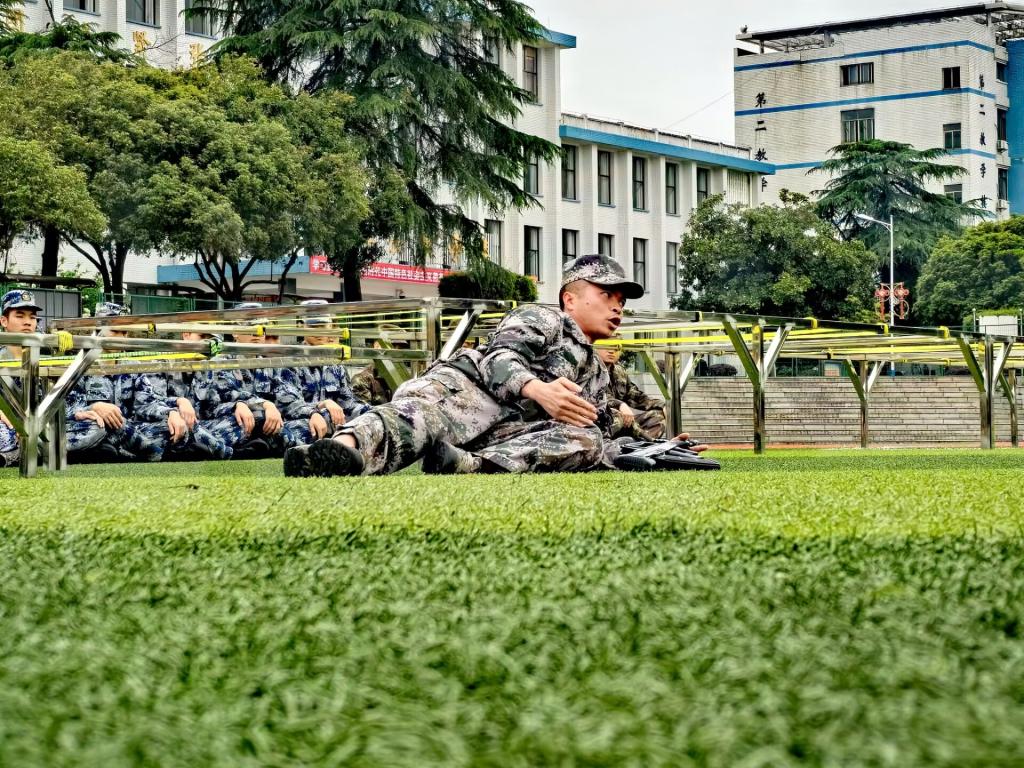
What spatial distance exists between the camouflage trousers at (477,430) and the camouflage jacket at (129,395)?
15.7ft

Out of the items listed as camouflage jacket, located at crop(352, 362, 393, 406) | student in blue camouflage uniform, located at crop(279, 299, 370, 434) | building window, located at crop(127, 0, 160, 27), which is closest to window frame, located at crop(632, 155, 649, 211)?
building window, located at crop(127, 0, 160, 27)

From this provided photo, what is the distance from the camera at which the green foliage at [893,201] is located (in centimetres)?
6112

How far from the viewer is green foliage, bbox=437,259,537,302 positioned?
36.1 m

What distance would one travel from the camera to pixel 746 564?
2578mm

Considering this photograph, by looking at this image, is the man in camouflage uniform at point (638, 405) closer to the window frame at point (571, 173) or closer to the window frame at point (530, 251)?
the window frame at point (530, 251)

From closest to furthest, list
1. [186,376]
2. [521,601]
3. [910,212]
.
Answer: [521,601]
[186,376]
[910,212]

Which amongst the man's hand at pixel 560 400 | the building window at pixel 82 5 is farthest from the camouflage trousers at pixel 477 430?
the building window at pixel 82 5

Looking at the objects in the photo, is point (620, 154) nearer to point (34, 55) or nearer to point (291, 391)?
point (34, 55)

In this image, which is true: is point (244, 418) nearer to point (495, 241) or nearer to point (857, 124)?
point (495, 241)

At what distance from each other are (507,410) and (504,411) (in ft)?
0.05

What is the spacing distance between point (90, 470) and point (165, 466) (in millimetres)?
640

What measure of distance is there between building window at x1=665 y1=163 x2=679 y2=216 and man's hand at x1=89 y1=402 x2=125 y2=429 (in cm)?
4894

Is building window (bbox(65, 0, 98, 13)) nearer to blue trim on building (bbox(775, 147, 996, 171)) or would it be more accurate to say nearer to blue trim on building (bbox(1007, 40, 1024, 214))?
blue trim on building (bbox(775, 147, 996, 171))

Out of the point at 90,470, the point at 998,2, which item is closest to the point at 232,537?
the point at 90,470
